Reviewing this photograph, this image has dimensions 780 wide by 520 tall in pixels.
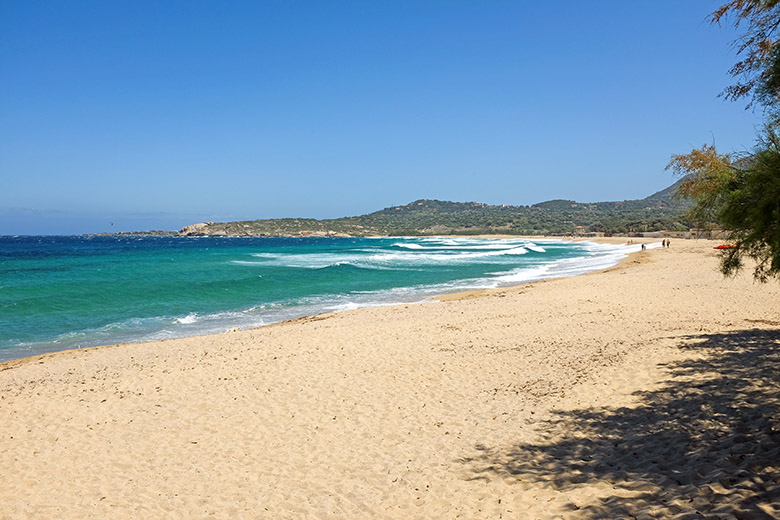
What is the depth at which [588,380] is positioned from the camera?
8.07 m

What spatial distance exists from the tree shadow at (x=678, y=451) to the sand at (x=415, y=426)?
25mm

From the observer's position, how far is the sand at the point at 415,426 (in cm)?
474

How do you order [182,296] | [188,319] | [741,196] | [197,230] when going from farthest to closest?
[197,230]
[182,296]
[188,319]
[741,196]

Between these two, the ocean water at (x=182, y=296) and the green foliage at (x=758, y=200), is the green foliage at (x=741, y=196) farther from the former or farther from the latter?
the ocean water at (x=182, y=296)

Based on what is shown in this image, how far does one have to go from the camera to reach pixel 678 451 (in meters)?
5.06

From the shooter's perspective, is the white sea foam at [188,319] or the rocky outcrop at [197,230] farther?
the rocky outcrop at [197,230]

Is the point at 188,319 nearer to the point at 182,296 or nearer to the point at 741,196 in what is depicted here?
the point at 182,296

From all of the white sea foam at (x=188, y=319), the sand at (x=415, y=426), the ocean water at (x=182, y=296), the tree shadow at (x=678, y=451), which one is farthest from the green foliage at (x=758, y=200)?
the white sea foam at (x=188, y=319)

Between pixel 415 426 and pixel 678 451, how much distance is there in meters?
3.43

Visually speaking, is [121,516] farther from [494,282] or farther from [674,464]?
[494,282]

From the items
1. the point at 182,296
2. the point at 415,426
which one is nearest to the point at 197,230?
the point at 182,296

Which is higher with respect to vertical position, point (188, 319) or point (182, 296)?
point (182, 296)

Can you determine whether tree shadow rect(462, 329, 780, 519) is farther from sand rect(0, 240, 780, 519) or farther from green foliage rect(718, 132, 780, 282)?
green foliage rect(718, 132, 780, 282)

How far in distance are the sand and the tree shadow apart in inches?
1.0
